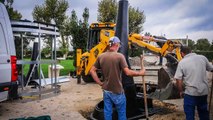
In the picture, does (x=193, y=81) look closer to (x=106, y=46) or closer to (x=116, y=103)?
(x=116, y=103)

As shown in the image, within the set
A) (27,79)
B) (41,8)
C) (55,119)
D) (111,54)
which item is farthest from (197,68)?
(41,8)

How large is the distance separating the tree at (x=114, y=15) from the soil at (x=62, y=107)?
3048cm

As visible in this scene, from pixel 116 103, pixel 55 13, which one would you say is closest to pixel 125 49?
pixel 116 103

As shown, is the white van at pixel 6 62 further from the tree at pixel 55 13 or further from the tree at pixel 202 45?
the tree at pixel 55 13

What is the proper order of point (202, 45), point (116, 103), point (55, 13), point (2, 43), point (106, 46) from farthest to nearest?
point (55, 13) → point (202, 45) → point (106, 46) → point (2, 43) → point (116, 103)

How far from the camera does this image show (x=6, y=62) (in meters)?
8.05

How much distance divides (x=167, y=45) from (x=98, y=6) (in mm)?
34045

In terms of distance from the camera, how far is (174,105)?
32.3ft

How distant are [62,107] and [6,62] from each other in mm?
2562

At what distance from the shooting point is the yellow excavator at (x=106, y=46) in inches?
422

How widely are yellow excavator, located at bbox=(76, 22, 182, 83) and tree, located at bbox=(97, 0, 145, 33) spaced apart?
25.3 meters

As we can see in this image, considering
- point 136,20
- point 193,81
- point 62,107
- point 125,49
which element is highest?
point 136,20

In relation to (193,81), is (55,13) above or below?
above

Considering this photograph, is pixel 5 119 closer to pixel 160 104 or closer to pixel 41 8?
pixel 160 104
